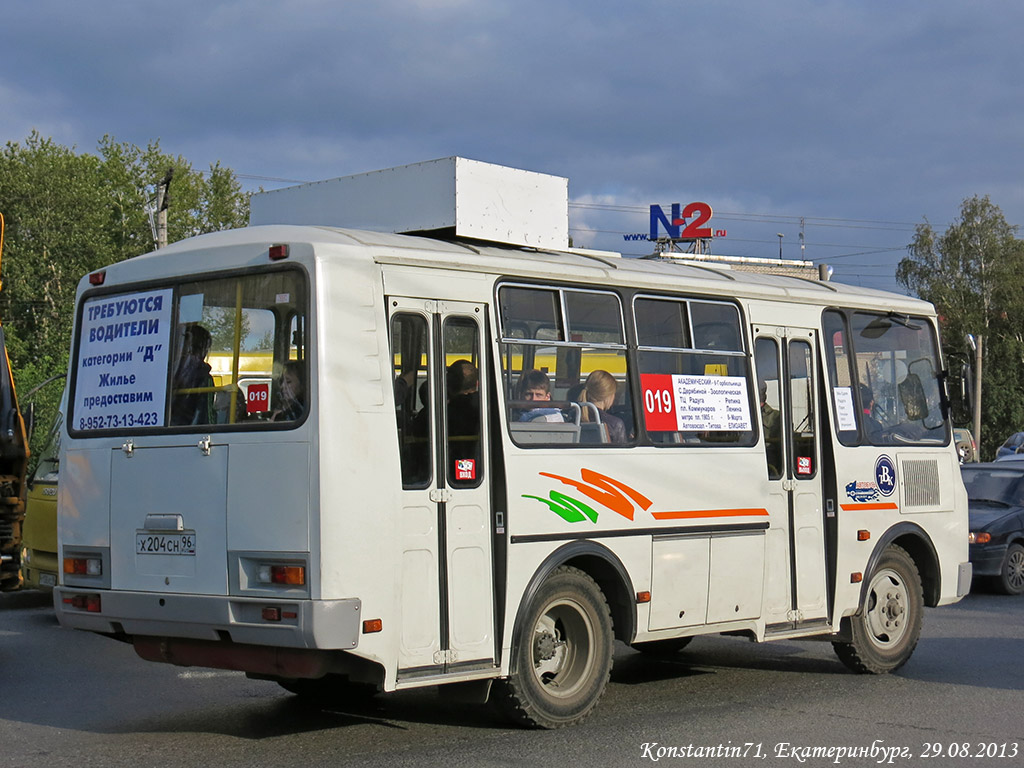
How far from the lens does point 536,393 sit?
328 inches

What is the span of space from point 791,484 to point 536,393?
8.73 feet

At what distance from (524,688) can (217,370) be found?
2.62 meters

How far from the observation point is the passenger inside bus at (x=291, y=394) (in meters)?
7.21

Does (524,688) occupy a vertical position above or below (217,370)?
below

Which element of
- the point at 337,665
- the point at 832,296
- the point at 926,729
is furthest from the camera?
the point at 832,296

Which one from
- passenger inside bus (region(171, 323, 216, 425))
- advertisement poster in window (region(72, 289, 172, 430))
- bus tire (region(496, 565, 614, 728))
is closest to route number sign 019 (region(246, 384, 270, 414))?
passenger inside bus (region(171, 323, 216, 425))

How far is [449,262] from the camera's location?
7855 mm

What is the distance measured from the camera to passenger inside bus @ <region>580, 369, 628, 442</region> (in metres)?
8.64

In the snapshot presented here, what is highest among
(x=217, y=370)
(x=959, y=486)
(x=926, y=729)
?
(x=217, y=370)

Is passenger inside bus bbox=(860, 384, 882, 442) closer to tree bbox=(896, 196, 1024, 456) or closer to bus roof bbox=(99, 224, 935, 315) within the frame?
bus roof bbox=(99, 224, 935, 315)

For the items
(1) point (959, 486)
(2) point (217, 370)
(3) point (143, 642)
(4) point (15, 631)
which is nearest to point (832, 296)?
(1) point (959, 486)

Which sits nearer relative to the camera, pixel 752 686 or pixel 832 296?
pixel 752 686

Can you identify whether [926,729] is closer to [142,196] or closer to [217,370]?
[217,370]

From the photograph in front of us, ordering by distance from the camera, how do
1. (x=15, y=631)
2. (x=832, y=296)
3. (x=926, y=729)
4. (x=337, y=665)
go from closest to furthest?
(x=337, y=665)
(x=926, y=729)
(x=832, y=296)
(x=15, y=631)
